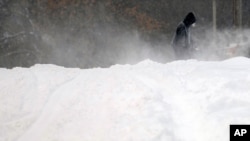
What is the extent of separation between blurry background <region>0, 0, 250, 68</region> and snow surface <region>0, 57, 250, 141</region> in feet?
18.8

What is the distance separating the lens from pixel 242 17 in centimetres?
1091

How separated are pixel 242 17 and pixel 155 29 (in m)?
2.67

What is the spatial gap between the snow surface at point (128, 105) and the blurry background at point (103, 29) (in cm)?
574

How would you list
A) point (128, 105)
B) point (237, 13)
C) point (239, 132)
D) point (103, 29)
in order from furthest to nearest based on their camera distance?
point (103, 29) → point (237, 13) → point (128, 105) → point (239, 132)

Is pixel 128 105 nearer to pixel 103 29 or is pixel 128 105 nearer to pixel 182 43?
pixel 182 43

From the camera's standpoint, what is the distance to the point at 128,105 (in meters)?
3.71

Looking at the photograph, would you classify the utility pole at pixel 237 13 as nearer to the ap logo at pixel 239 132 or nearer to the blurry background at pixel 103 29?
the blurry background at pixel 103 29

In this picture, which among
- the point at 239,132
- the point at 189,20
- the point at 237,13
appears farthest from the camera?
the point at 237,13

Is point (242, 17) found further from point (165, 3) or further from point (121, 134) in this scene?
point (121, 134)

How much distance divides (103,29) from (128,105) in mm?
7183

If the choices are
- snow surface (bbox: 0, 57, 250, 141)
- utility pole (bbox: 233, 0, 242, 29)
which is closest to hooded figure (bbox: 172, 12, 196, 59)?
utility pole (bbox: 233, 0, 242, 29)

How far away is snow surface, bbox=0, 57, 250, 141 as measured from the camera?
3371 mm

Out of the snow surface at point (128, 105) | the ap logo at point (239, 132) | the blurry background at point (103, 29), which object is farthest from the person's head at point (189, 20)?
the ap logo at point (239, 132)

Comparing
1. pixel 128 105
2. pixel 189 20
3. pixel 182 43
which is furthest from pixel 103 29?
pixel 128 105
